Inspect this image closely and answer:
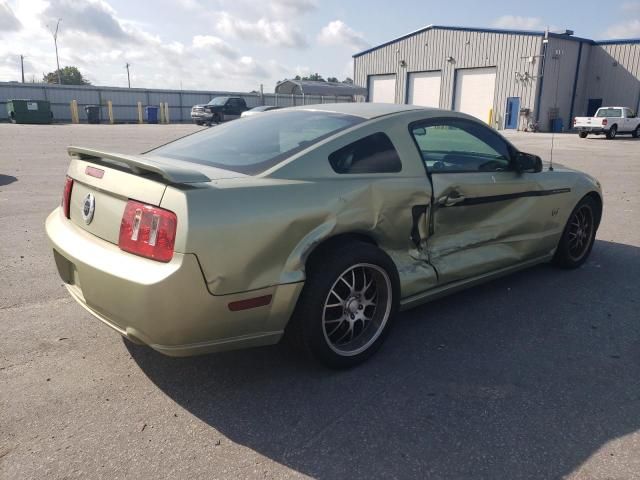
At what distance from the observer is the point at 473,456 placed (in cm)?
233

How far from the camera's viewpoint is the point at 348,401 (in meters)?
2.74

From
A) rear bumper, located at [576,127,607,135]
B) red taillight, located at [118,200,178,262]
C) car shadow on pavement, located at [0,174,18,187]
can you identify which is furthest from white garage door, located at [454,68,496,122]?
red taillight, located at [118,200,178,262]

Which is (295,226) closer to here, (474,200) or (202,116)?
(474,200)

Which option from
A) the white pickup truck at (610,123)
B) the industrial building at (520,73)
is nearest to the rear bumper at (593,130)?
the white pickup truck at (610,123)

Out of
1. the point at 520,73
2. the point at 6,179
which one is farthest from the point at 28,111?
the point at 520,73

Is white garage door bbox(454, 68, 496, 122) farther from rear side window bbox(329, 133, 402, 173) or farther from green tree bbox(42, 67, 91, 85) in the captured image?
green tree bbox(42, 67, 91, 85)

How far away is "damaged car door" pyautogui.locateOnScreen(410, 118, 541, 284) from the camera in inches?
137

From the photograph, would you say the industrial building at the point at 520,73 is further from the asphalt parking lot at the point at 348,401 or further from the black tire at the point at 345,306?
the black tire at the point at 345,306

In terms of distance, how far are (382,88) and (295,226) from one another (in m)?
42.0

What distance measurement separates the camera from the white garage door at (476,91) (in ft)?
116

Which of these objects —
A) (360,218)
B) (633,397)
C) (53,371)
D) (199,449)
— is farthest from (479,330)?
(53,371)

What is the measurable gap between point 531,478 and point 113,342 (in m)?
2.48

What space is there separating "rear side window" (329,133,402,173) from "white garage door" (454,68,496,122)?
34.0m

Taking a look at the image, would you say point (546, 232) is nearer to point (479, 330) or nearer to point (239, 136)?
point (479, 330)
